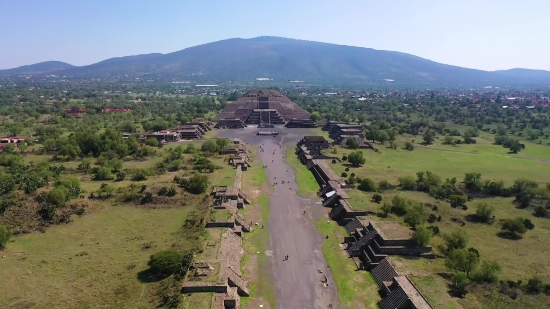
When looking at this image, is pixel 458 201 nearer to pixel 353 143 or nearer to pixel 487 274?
pixel 487 274

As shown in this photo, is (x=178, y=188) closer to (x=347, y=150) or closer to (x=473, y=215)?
(x=473, y=215)

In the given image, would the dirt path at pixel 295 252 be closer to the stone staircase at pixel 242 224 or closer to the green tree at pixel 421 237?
the stone staircase at pixel 242 224


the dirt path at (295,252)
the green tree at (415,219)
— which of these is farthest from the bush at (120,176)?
the green tree at (415,219)

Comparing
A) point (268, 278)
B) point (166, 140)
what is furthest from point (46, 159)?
point (268, 278)

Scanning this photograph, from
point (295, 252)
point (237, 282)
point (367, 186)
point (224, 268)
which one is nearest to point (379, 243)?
point (295, 252)

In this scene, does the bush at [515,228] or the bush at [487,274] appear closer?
the bush at [487,274]

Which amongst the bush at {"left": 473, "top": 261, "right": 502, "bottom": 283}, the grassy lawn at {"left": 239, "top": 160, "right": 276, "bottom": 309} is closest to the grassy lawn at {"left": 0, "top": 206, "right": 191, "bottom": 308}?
the grassy lawn at {"left": 239, "top": 160, "right": 276, "bottom": 309}

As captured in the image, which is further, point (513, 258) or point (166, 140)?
point (166, 140)

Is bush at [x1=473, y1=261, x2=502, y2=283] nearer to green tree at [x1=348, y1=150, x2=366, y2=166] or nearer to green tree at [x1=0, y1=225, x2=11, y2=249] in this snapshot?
green tree at [x1=348, y1=150, x2=366, y2=166]
